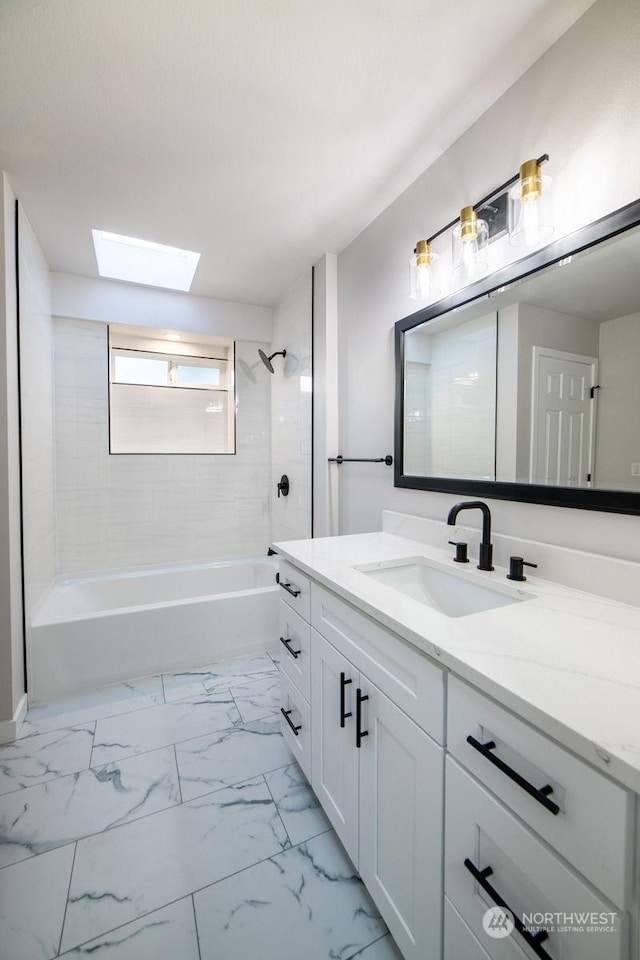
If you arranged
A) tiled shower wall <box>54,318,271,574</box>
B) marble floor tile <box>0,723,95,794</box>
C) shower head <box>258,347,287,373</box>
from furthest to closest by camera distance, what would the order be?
1. shower head <box>258,347,287,373</box>
2. tiled shower wall <box>54,318,271,574</box>
3. marble floor tile <box>0,723,95,794</box>

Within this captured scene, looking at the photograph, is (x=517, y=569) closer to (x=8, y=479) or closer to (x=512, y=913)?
(x=512, y=913)

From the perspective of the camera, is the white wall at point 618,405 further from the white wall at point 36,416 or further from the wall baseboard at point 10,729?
the wall baseboard at point 10,729

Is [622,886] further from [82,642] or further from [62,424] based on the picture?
[62,424]

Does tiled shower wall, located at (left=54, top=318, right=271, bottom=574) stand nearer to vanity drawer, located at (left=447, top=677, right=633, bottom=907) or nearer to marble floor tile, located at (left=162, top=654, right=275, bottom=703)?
marble floor tile, located at (left=162, top=654, right=275, bottom=703)

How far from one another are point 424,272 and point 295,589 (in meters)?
1.31

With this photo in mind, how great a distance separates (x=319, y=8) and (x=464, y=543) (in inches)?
62.6

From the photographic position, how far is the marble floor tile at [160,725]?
1663 mm

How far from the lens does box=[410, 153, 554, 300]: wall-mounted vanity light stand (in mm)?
1107

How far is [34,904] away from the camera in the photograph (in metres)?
1.07

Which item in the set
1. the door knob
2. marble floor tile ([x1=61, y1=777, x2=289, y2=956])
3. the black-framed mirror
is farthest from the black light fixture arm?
marble floor tile ([x1=61, y1=777, x2=289, y2=956])

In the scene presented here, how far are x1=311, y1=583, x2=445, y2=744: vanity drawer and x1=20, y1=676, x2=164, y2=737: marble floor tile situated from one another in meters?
1.36

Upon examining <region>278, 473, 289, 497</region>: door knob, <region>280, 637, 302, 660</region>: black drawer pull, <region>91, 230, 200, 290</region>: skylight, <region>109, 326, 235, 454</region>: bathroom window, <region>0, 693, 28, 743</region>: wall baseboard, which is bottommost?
<region>0, 693, 28, 743</region>: wall baseboard

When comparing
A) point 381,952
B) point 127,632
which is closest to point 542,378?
point 381,952

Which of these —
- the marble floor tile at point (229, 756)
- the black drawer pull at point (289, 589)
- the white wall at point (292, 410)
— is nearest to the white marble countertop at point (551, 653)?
the black drawer pull at point (289, 589)
